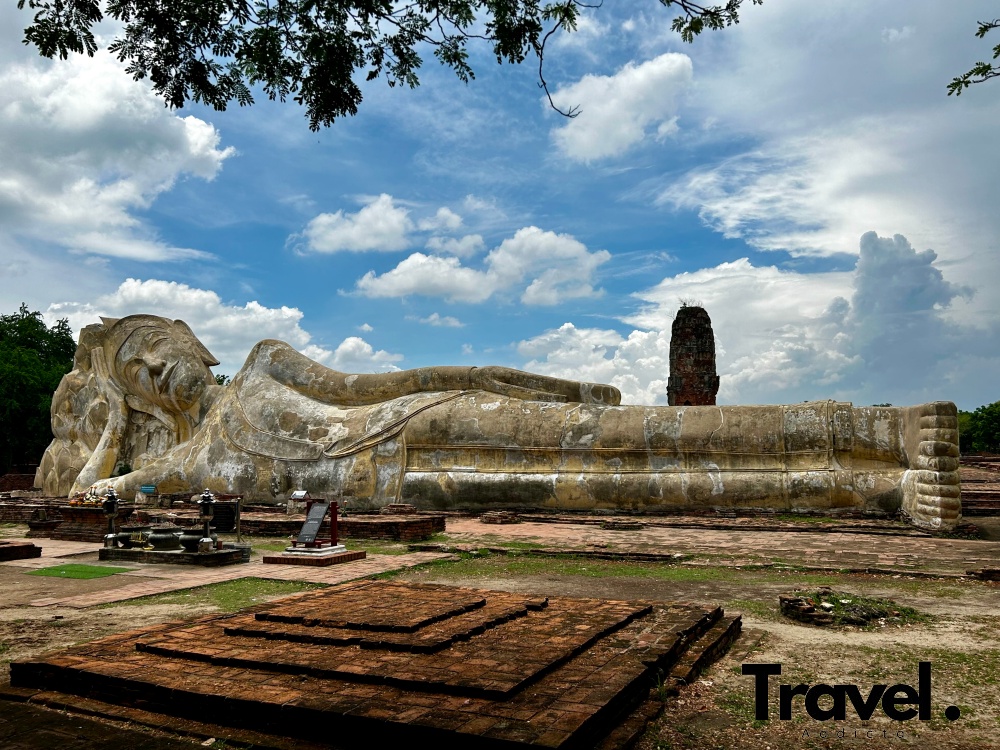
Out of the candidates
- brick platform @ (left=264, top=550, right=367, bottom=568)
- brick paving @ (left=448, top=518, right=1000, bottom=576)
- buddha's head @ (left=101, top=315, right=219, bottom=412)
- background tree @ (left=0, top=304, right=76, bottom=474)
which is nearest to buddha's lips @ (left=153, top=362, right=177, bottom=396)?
buddha's head @ (left=101, top=315, right=219, bottom=412)

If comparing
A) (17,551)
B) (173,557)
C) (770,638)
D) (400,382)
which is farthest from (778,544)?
(17,551)

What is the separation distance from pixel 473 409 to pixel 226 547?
540 centimetres

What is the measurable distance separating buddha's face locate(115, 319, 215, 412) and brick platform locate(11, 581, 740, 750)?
38.5 ft

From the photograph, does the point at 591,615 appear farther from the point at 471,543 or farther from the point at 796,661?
the point at 471,543

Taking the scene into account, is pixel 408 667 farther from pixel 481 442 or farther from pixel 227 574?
pixel 481 442

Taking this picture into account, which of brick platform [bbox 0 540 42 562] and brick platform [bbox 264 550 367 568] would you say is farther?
brick platform [bbox 0 540 42 562]

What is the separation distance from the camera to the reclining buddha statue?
11203 mm

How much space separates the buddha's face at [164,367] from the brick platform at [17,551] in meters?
6.97

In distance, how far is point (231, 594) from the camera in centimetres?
668

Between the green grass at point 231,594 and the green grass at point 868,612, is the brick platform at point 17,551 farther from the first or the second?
the green grass at point 868,612

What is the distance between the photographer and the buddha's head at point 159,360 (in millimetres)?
15750

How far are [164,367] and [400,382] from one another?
196 inches

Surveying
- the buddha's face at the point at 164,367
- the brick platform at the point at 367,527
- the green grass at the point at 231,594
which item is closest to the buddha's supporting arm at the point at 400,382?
the buddha's face at the point at 164,367

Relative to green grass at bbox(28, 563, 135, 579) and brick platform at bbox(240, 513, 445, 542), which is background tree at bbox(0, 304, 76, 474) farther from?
green grass at bbox(28, 563, 135, 579)
